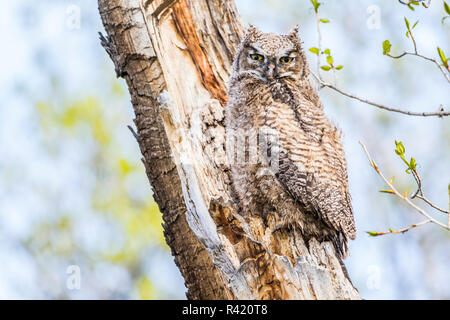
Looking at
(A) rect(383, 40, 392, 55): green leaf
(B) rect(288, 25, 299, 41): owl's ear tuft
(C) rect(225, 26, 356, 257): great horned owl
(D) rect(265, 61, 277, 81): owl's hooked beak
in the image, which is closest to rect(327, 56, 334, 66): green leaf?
(A) rect(383, 40, 392, 55): green leaf

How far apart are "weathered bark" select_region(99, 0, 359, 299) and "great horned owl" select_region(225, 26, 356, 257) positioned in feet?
0.41

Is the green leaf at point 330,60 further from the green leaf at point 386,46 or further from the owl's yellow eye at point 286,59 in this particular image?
the owl's yellow eye at point 286,59

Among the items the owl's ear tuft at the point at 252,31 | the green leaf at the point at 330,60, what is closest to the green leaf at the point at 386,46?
the green leaf at the point at 330,60

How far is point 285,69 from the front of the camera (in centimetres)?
398

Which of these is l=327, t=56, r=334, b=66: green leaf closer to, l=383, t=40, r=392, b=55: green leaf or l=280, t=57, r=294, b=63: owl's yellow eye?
l=383, t=40, r=392, b=55: green leaf

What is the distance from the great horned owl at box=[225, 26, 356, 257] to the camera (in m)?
3.44

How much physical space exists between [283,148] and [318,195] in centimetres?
42

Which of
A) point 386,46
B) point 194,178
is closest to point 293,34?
point 386,46

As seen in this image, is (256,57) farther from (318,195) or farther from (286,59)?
(318,195)

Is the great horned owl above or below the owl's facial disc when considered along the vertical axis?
below

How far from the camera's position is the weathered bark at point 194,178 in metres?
2.70

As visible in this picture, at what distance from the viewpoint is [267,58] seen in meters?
3.93
